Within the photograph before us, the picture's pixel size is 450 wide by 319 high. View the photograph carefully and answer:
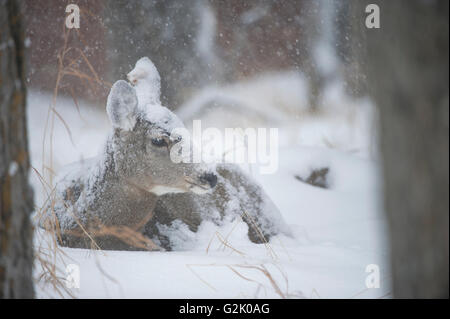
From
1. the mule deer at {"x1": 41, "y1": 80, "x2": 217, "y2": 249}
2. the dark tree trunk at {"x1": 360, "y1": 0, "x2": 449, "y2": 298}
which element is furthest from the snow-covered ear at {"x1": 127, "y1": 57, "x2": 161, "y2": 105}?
the dark tree trunk at {"x1": 360, "y1": 0, "x2": 449, "y2": 298}

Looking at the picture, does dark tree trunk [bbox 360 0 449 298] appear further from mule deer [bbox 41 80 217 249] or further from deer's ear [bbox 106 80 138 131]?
deer's ear [bbox 106 80 138 131]

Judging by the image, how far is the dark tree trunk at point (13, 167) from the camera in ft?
3.22

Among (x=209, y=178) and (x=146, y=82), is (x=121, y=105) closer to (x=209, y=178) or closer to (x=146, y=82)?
(x=146, y=82)

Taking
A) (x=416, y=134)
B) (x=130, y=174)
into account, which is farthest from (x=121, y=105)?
(x=416, y=134)

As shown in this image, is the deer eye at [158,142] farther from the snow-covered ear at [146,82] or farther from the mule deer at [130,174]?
the snow-covered ear at [146,82]

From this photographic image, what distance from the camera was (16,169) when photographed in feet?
3.34

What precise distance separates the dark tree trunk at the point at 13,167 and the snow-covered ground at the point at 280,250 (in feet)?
0.80

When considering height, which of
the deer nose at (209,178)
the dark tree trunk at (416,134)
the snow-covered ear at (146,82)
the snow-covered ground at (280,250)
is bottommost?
the snow-covered ground at (280,250)

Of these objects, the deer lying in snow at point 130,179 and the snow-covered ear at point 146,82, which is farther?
the snow-covered ear at point 146,82

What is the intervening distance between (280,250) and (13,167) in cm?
151

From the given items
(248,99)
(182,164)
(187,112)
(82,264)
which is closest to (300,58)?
(248,99)

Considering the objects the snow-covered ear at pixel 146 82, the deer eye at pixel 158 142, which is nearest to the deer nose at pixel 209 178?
the deer eye at pixel 158 142

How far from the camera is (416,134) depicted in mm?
799
